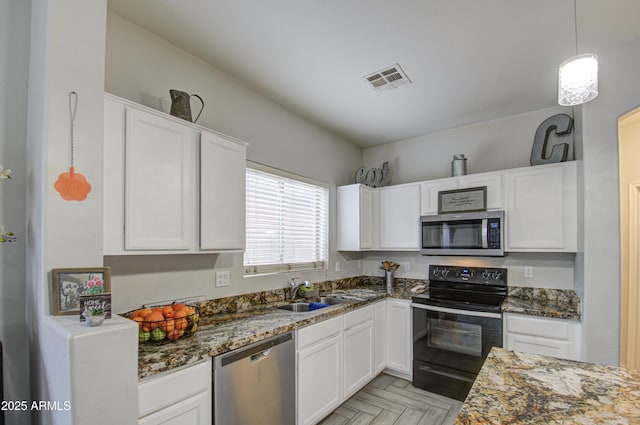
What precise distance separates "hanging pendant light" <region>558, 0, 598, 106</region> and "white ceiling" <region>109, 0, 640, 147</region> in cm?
70

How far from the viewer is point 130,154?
1.53m

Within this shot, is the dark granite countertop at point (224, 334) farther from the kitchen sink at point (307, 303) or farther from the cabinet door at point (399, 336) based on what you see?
the cabinet door at point (399, 336)

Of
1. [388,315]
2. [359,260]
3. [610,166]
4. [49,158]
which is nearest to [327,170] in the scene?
[359,260]

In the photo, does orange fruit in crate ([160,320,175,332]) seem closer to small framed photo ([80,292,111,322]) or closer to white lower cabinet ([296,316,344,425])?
small framed photo ([80,292,111,322])

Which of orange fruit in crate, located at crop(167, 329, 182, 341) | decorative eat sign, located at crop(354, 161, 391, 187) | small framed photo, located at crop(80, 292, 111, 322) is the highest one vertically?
decorative eat sign, located at crop(354, 161, 391, 187)

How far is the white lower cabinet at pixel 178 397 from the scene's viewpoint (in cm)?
127

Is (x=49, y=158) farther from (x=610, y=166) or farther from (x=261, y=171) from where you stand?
(x=610, y=166)

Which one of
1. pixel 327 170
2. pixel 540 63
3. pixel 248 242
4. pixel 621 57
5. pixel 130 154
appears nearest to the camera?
pixel 130 154

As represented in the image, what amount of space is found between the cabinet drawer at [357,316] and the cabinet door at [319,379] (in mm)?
143

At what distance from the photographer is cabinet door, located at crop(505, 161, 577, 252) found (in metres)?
2.60

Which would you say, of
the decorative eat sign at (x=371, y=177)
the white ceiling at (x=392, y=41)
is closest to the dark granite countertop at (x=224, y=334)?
the decorative eat sign at (x=371, y=177)

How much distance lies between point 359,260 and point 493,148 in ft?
6.68

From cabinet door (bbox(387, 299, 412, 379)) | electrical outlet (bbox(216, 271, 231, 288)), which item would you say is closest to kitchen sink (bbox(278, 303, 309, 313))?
electrical outlet (bbox(216, 271, 231, 288))

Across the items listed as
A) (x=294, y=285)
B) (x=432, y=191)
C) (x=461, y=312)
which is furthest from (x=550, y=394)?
(x=432, y=191)
